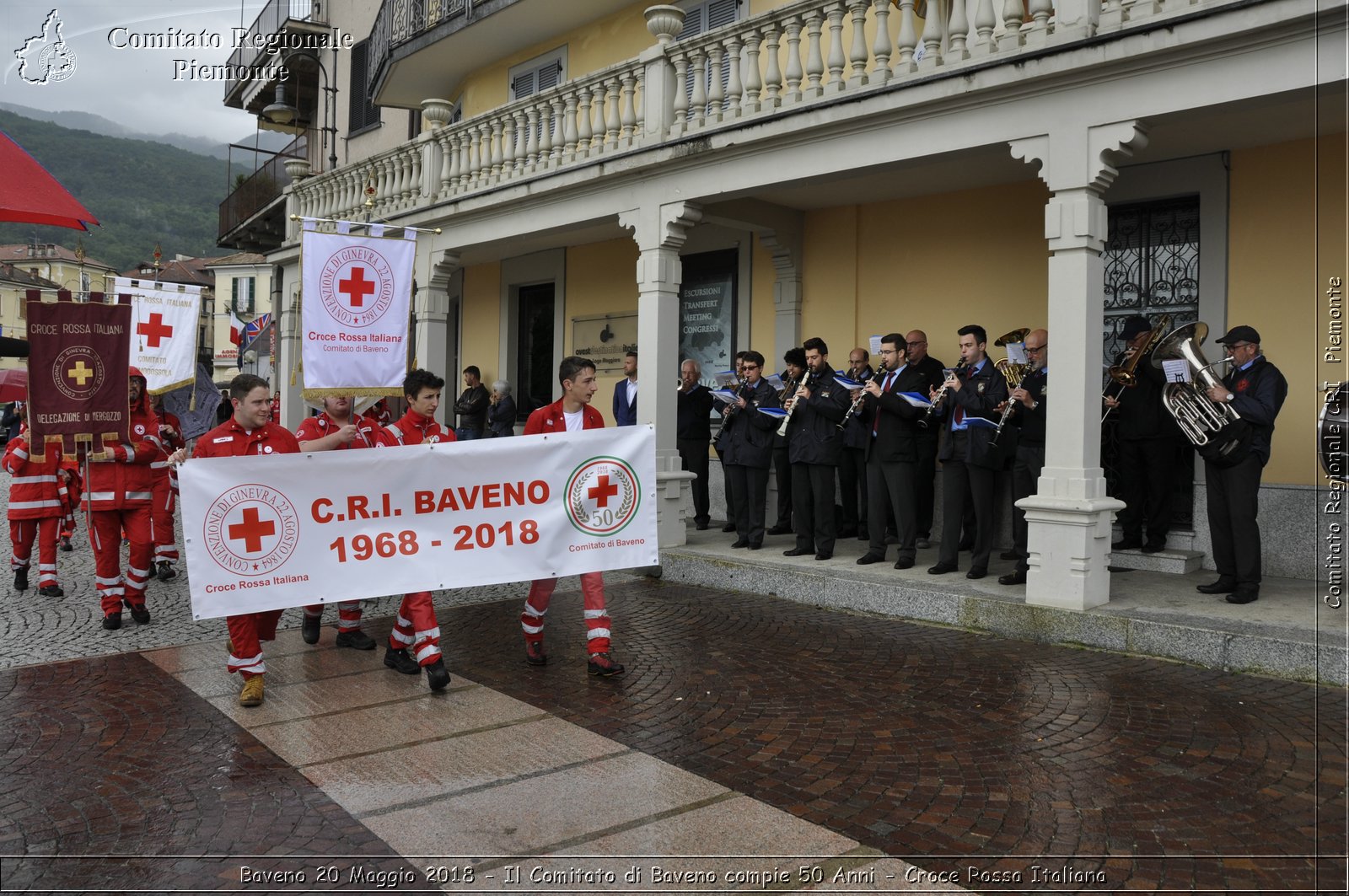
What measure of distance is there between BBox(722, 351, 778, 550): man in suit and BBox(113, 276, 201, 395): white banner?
594 cm

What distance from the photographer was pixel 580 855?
12.7 feet

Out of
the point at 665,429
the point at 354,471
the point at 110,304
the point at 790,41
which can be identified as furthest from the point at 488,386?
the point at 354,471

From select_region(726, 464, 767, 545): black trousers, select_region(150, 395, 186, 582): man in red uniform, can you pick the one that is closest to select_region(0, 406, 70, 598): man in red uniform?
select_region(150, 395, 186, 582): man in red uniform

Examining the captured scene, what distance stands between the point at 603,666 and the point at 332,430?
2.40 meters

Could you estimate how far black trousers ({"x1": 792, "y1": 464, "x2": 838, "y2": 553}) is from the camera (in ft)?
32.5

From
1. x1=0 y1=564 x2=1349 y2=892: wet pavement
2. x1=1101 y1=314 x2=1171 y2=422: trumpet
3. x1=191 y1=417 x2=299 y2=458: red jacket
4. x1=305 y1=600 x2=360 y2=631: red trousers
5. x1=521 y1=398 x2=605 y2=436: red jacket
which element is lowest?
x1=0 y1=564 x2=1349 y2=892: wet pavement

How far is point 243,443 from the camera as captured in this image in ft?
20.3

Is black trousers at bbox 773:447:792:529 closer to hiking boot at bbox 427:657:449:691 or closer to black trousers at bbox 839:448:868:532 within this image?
black trousers at bbox 839:448:868:532

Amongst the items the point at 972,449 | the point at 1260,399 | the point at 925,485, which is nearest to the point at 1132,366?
the point at 1260,399

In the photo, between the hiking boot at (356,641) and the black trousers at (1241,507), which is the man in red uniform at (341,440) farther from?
the black trousers at (1241,507)

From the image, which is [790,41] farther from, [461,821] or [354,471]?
[461,821]

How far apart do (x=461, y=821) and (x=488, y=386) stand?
50.0 feet

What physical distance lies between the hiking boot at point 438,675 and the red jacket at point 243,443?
5.07 feet

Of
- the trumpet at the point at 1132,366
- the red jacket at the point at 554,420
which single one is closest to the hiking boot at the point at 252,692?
the red jacket at the point at 554,420
